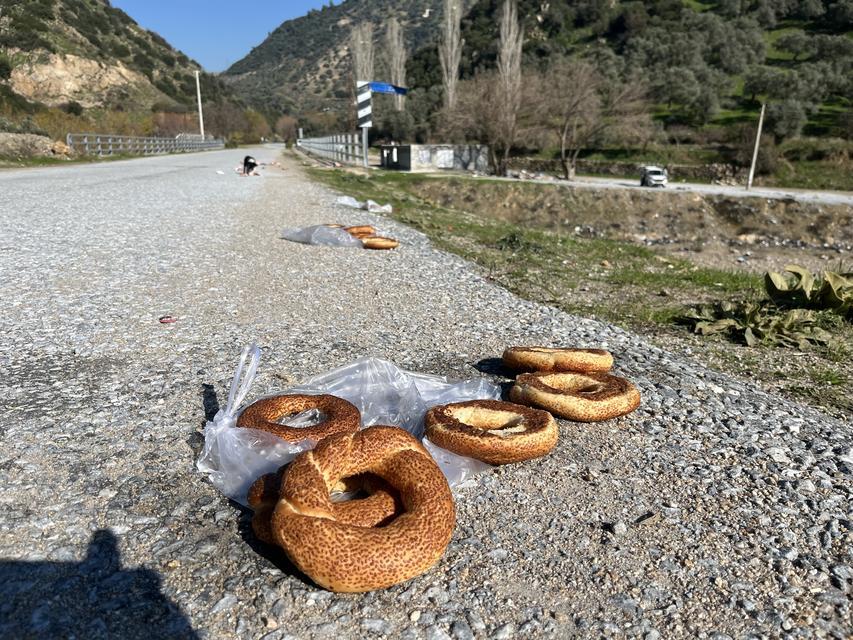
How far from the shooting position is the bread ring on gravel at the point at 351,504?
2.56m

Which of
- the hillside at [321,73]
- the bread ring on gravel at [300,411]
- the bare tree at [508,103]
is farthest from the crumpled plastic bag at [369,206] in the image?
the hillside at [321,73]

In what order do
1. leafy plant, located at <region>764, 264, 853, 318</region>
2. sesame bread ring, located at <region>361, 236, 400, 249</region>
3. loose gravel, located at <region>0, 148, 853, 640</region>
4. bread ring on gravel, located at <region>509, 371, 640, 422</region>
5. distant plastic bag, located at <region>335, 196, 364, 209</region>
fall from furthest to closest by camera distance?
distant plastic bag, located at <region>335, 196, 364, 209</region>, sesame bread ring, located at <region>361, 236, 400, 249</region>, leafy plant, located at <region>764, 264, 853, 318</region>, bread ring on gravel, located at <region>509, 371, 640, 422</region>, loose gravel, located at <region>0, 148, 853, 640</region>

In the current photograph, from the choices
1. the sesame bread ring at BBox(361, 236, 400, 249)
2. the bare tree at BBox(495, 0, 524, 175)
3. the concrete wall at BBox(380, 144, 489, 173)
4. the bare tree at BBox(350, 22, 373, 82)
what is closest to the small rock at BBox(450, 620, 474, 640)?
the sesame bread ring at BBox(361, 236, 400, 249)

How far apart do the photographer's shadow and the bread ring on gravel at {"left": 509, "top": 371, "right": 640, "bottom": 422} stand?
236 cm

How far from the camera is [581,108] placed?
35000 millimetres

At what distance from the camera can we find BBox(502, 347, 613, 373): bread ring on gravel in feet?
14.2

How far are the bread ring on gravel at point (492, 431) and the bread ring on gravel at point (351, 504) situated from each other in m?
0.54

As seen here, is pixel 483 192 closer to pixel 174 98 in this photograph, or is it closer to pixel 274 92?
pixel 174 98

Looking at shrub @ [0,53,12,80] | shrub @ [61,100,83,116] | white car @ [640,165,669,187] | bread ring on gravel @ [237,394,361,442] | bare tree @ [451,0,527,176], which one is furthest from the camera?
shrub @ [61,100,83,116]

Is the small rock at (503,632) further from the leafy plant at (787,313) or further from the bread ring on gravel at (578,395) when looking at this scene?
the leafy plant at (787,313)

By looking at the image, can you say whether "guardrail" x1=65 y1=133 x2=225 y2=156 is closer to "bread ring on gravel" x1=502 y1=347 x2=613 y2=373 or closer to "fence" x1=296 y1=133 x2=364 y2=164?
"fence" x1=296 y1=133 x2=364 y2=164

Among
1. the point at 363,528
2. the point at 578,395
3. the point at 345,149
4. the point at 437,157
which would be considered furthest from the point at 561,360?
the point at 437,157

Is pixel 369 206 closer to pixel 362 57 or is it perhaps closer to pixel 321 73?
pixel 362 57

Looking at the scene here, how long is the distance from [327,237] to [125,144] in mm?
32538
